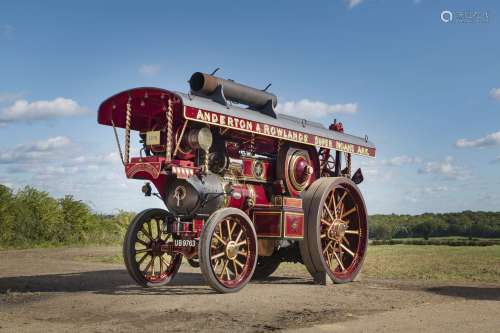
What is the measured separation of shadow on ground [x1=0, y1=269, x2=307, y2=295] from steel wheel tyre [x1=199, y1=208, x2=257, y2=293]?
57 cm

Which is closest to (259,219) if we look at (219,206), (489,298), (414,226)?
(219,206)

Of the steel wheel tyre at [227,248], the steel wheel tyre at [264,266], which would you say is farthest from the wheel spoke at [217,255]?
the steel wheel tyre at [264,266]

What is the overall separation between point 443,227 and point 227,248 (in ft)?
78.3

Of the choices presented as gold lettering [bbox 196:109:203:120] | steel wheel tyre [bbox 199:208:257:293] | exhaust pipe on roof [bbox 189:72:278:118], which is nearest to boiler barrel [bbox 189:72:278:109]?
exhaust pipe on roof [bbox 189:72:278:118]

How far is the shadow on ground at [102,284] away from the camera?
11.5 m

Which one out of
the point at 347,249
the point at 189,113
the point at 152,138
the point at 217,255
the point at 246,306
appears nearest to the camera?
the point at 246,306

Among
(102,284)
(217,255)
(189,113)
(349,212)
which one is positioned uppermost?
(189,113)

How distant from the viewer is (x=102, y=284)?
42.5 ft

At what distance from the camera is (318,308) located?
9492 millimetres

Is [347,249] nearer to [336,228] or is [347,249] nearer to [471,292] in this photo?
[336,228]

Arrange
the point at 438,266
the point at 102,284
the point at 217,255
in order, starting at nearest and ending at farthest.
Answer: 1. the point at 217,255
2. the point at 102,284
3. the point at 438,266

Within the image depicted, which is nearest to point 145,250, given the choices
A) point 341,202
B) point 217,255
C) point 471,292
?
point 217,255

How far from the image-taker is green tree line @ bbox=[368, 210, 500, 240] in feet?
102

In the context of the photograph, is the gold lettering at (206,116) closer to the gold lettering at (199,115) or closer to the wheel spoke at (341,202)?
the gold lettering at (199,115)
